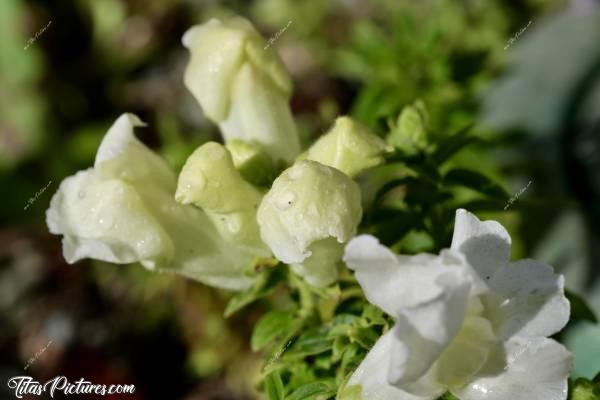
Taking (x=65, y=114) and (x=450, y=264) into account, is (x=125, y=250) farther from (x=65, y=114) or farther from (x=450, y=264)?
(x=65, y=114)

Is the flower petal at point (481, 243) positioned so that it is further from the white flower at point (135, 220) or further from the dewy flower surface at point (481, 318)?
the white flower at point (135, 220)

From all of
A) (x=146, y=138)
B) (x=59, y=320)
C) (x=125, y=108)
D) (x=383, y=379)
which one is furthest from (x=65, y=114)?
(x=383, y=379)

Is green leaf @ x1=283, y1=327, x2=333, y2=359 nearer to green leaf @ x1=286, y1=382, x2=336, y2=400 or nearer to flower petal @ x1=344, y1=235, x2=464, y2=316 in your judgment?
green leaf @ x1=286, y1=382, x2=336, y2=400

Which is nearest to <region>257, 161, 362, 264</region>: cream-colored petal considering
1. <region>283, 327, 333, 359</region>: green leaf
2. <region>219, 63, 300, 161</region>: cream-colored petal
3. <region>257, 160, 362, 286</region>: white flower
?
<region>257, 160, 362, 286</region>: white flower

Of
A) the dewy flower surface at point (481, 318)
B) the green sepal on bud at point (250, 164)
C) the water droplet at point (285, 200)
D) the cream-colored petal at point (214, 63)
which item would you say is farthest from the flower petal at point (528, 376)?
the cream-colored petal at point (214, 63)

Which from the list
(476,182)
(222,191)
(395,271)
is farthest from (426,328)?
(476,182)

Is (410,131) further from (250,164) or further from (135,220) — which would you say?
(135,220)
